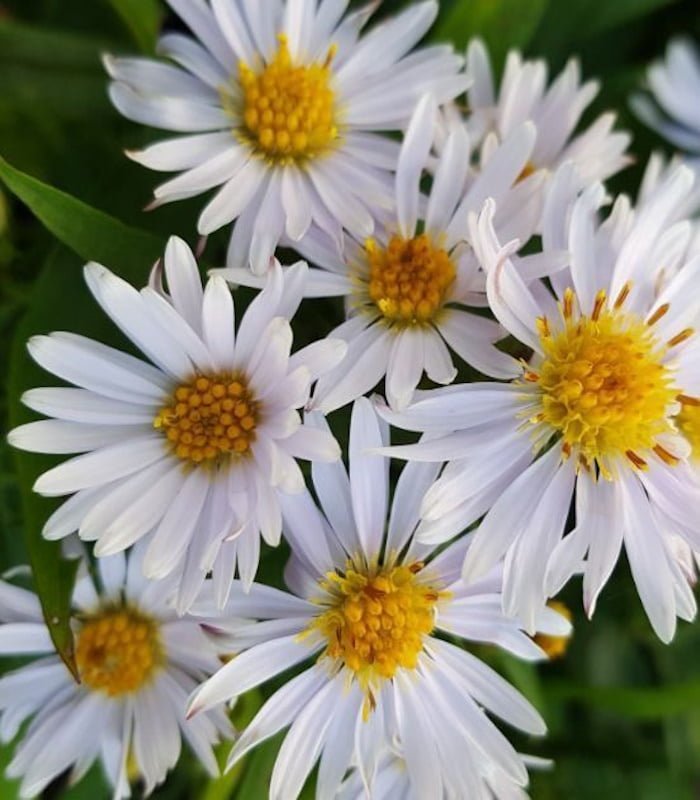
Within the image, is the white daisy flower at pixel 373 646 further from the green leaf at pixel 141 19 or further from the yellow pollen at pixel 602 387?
the green leaf at pixel 141 19

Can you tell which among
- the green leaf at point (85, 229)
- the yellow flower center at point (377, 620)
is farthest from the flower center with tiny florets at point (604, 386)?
the green leaf at point (85, 229)

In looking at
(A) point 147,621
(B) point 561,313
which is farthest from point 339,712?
(B) point 561,313

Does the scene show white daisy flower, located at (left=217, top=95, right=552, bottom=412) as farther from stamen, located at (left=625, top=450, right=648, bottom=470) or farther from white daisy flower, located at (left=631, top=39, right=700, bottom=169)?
white daisy flower, located at (left=631, top=39, right=700, bottom=169)

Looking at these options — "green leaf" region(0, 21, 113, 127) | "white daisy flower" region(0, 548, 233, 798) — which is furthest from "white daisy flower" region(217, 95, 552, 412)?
"green leaf" region(0, 21, 113, 127)

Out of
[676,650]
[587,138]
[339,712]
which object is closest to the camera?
[339,712]

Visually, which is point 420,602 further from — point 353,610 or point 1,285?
A: point 1,285

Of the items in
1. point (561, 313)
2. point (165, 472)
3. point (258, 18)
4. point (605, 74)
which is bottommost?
point (165, 472)
